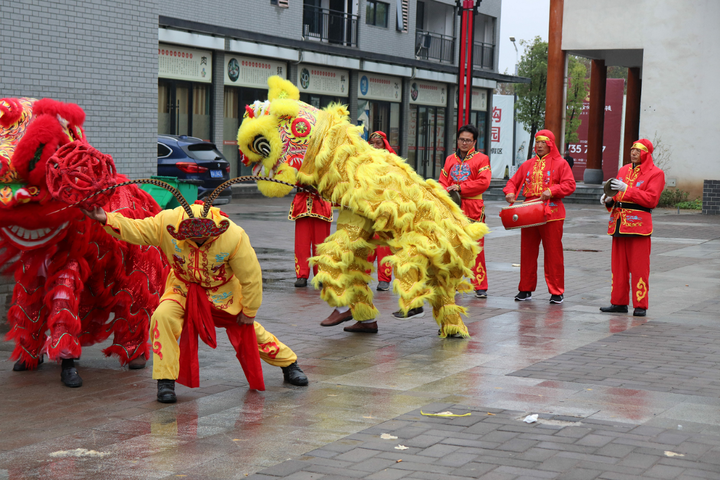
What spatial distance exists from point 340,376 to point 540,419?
1.64m

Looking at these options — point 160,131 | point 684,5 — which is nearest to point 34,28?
point 160,131

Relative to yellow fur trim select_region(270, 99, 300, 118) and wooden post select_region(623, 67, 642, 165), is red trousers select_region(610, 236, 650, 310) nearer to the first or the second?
yellow fur trim select_region(270, 99, 300, 118)

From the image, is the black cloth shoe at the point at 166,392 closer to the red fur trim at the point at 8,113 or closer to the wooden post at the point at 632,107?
the red fur trim at the point at 8,113

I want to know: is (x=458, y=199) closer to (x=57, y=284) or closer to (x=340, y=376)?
(x=340, y=376)

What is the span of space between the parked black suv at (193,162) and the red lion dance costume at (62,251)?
516 inches

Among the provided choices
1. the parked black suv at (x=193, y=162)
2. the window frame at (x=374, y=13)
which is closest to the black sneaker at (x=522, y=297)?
the parked black suv at (x=193, y=162)

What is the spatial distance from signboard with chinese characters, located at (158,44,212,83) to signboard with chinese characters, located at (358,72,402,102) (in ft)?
26.6

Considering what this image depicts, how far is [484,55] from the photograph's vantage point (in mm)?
41969

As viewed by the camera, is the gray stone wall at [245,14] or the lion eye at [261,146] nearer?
the lion eye at [261,146]

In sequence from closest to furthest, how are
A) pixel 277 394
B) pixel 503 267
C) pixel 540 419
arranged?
pixel 540 419 < pixel 277 394 < pixel 503 267

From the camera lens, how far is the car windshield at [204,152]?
2052 cm

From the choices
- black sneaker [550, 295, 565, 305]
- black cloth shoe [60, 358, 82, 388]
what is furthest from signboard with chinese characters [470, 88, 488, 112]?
black cloth shoe [60, 358, 82, 388]

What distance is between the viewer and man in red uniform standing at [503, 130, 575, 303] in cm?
991

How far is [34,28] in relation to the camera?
9883mm
